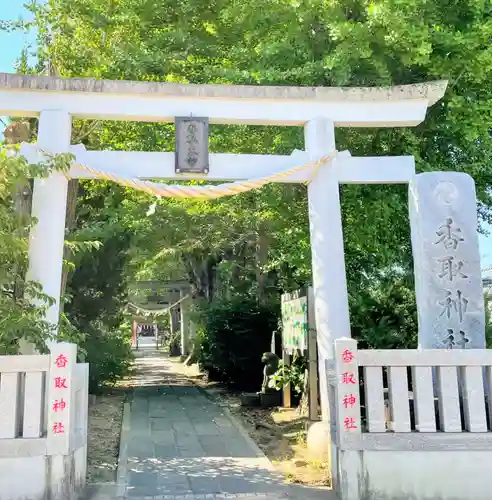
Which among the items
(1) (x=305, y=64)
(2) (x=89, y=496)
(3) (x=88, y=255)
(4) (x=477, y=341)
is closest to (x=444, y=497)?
(4) (x=477, y=341)

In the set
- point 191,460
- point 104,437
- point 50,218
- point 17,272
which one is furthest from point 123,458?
point 50,218

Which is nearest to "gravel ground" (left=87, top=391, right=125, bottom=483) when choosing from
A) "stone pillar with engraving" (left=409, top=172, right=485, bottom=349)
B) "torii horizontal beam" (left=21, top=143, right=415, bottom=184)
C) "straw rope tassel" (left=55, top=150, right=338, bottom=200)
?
"straw rope tassel" (left=55, top=150, right=338, bottom=200)

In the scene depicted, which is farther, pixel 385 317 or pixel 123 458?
pixel 385 317

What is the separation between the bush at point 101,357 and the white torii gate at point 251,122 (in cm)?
582

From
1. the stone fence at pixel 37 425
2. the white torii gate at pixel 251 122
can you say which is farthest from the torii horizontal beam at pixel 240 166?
the stone fence at pixel 37 425

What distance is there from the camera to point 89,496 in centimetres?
582

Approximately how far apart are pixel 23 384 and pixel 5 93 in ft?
12.4

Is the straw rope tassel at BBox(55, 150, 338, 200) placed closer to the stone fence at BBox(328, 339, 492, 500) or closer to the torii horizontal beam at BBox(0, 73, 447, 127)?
the torii horizontal beam at BBox(0, 73, 447, 127)

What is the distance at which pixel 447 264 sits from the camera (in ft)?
22.3

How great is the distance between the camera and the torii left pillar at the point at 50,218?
6.71m

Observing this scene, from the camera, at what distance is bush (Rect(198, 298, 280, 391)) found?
14.0 meters

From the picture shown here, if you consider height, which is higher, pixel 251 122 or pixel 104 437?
pixel 251 122

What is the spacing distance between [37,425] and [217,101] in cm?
453

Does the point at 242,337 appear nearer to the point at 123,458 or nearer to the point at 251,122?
the point at 123,458
